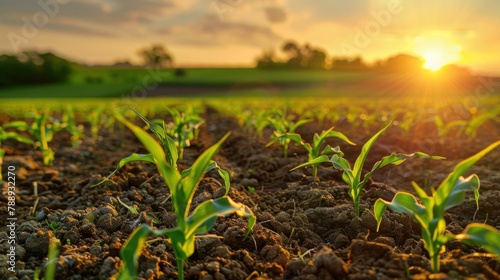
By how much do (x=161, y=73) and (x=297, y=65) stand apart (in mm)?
18465

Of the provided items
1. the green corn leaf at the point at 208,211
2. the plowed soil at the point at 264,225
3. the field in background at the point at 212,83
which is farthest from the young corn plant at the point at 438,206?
the field in background at the point at 212,83

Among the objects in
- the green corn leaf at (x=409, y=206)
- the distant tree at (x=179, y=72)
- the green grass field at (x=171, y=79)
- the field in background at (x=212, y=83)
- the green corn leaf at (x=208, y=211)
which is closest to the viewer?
the green corn leaf at (x=208, y=211)

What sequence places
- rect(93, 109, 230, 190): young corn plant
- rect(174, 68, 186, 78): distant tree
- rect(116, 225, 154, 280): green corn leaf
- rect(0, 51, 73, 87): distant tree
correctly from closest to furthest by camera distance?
rect(116, 225, 154, 280): green corn leaf → rect(93, 109, 230, 190): young corn plant → rect(0, 51, 73, 87): distant tree → rect(174, 68, 186, 78): distant tree

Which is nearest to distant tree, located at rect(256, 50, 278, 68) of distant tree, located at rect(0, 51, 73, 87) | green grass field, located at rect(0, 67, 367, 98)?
green grass field, located at rect(0, 67, 367, 98)

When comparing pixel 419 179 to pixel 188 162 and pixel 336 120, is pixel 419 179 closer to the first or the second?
pixel 188 162

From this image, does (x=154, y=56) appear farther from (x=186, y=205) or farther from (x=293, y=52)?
(x=186, y=205)

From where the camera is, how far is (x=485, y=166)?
4.43m

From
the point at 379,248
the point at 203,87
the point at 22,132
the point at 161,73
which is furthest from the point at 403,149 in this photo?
the point at 161,73

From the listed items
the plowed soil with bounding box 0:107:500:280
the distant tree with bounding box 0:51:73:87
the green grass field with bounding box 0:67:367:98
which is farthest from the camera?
the distant tree with bounding box 0:51:73:87

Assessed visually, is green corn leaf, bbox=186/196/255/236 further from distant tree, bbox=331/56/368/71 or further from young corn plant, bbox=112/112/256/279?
distant tree, bbox=331/56/368/71

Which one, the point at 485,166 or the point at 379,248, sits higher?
the point at 485,166

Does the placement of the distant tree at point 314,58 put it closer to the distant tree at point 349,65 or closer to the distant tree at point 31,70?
the distant tree at point 349,65

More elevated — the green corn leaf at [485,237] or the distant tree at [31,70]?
the distant tree at [31,70]

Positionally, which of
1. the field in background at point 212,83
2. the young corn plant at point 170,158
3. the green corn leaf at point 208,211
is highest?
the field in background at point 212,83
